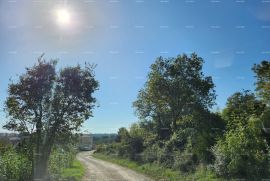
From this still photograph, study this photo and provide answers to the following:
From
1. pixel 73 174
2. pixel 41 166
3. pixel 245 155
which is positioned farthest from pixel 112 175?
pixel 245 155

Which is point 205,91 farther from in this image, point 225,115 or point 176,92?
point 225,115

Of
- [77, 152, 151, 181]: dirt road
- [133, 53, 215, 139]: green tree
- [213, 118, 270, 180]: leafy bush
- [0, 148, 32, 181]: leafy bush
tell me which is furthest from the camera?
[133, 53, 215, 139]: green tree

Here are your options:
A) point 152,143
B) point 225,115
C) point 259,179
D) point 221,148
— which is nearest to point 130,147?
point 152,143

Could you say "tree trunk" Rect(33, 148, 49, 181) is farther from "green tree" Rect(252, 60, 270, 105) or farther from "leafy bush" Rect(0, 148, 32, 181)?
"green tree" Rect(252, 60, 270, 105)

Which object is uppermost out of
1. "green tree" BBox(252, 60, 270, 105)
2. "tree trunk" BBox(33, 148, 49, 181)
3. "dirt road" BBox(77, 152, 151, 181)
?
"green tree" BBox(252, 60, 270, 105)

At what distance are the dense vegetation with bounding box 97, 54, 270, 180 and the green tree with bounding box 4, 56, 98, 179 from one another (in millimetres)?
8305

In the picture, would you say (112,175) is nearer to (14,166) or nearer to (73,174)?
(73,174)

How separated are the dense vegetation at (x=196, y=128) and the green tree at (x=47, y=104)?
27.2ft

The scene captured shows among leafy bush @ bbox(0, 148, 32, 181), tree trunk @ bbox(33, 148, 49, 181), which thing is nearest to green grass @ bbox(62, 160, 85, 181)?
tree trunk @ bbox(33, 148, 49, 181)

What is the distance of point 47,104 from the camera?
72.8 feet

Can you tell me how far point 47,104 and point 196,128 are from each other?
18.2 m

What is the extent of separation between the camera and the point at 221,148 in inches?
912

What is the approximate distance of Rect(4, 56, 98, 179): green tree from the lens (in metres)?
21.9

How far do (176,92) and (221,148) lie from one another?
69.1 feet
